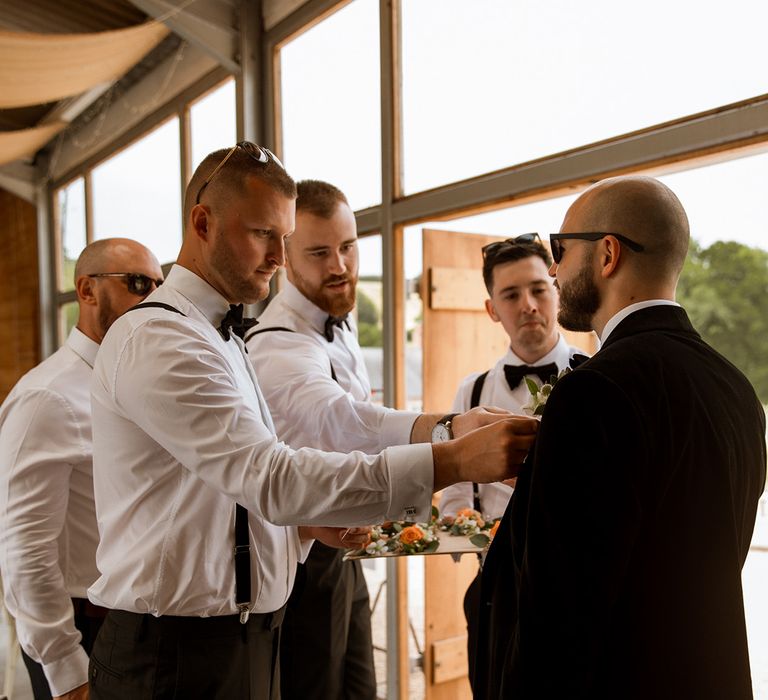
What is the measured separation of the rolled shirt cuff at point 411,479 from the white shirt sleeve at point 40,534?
115 cm

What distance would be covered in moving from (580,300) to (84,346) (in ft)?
5.56

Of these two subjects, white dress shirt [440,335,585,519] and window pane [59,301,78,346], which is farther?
window pane [59,301,78,346]

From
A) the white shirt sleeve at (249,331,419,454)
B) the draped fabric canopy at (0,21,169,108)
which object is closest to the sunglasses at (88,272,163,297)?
the white shirt sleeve at (249,331,419,454)

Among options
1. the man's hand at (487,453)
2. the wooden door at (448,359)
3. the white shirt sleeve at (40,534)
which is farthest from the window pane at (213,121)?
the man's hand at (487,453)

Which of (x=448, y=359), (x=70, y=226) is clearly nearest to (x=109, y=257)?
(x=448, y=359)

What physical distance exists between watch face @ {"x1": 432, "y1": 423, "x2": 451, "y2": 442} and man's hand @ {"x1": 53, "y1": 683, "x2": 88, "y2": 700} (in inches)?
47.0

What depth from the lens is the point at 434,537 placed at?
2180 mm

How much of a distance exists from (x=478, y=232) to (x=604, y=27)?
1174 mm

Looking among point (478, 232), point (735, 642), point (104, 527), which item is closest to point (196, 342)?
point (104, 527)

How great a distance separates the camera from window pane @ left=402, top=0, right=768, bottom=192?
7.31 ft

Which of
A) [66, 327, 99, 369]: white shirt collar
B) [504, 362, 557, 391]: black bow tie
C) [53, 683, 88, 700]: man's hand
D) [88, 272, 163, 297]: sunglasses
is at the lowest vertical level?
[53, 683, 88, 700]: man's hand

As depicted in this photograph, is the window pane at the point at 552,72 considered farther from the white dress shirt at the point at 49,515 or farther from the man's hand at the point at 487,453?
the white dress shirt at the point at 49,515

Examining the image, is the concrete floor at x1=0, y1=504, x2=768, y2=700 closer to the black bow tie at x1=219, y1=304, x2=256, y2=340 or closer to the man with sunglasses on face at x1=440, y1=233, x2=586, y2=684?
the man with sunglasses on face at x1=440, y1=233, x2=586, y2=684

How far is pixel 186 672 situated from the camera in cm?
149
